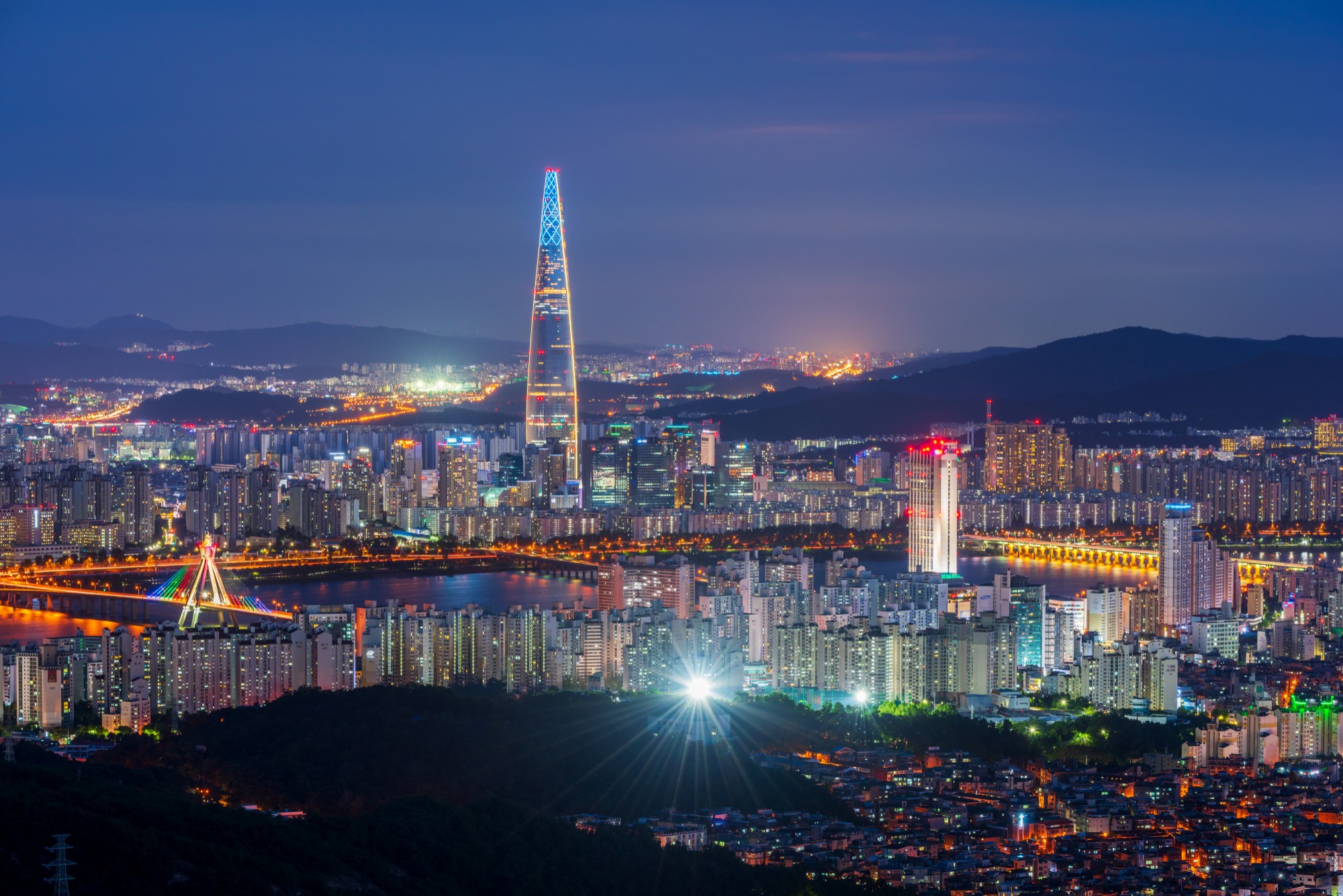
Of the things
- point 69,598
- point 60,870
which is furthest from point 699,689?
point 69,598

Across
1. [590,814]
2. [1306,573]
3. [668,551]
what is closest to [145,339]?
[668,551]

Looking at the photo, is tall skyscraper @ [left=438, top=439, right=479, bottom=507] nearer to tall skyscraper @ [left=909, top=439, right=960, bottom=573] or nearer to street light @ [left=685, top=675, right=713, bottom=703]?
tall skyscraper @ [left=909, top=439, right=960, bottom=573]

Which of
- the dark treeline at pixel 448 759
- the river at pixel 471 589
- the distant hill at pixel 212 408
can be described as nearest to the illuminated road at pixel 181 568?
the river at pixel 471 589

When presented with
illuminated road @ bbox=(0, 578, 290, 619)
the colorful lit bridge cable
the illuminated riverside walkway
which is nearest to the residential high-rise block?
the illuminated riverside walkway

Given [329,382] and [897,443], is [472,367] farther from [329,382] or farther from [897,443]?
[897,443]

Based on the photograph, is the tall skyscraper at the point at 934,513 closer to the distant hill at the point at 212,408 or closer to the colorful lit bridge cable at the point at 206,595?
the colorful lit bridge cable at the point at 206,595
